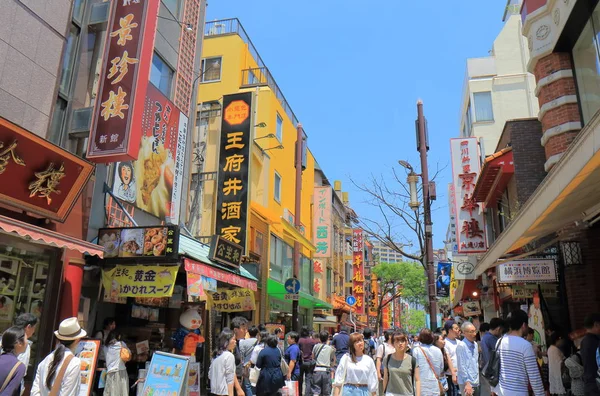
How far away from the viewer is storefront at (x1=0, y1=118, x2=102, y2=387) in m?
7.02

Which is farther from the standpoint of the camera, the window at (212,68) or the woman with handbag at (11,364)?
the window at (212,68)

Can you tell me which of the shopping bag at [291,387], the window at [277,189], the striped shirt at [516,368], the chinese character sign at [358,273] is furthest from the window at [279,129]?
the chinese character sign at [358,273]

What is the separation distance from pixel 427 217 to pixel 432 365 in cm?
658

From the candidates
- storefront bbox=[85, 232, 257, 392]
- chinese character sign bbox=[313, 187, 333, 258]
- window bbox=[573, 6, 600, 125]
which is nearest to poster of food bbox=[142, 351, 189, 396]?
storefront bbox=[85, 232, 257, 392]

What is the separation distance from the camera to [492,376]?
17.8ft

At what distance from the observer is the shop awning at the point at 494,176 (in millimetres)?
14039

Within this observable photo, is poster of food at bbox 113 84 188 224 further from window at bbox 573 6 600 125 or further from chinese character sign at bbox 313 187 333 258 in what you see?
chinese character sign at bbox 313 187 333 258

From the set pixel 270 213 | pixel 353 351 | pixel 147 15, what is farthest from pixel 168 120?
pixel 270 213

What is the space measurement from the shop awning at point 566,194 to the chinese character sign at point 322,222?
22.1 m

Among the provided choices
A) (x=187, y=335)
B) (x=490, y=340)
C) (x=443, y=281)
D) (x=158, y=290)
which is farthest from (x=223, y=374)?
(x=443, y=281)

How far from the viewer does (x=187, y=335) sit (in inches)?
414

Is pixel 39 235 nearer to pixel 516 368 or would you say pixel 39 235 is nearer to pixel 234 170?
pixel 516 368

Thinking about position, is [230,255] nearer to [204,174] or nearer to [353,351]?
[353,351]

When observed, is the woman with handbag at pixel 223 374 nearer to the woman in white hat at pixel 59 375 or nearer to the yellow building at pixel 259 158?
the woman in white hat at pixel 59 375
